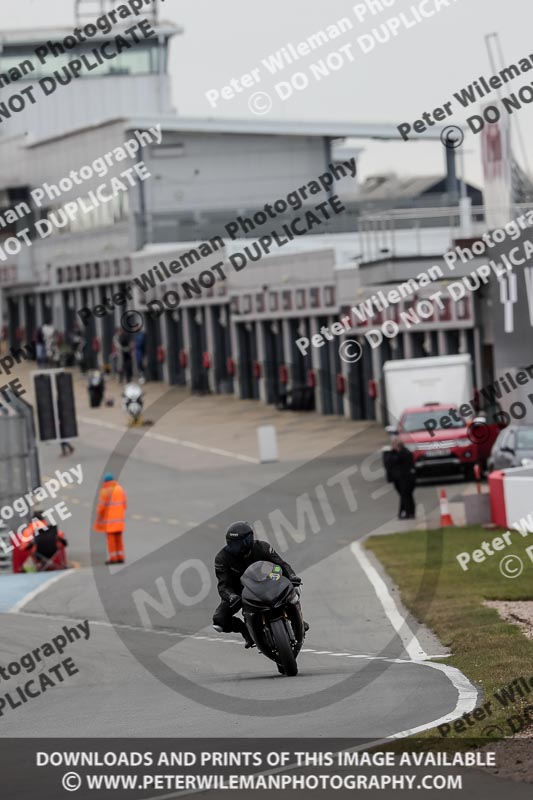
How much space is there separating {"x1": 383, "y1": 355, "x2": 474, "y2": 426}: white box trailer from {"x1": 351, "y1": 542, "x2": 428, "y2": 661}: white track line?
1202cm

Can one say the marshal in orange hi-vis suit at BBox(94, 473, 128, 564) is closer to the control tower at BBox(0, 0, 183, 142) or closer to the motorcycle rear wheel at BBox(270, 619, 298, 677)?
the motorcycle rear wheel at BBox(270, 619, 298, 677)

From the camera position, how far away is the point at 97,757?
36.1 feet

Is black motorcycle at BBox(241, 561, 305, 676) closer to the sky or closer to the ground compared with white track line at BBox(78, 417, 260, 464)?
closer to the sky

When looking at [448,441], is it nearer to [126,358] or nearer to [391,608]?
[391,608]

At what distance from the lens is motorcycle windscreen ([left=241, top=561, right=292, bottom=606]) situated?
13844mm

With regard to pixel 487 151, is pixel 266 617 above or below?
below

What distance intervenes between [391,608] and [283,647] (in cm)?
613

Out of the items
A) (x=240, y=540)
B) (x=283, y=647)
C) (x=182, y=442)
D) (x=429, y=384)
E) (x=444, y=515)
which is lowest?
(x=182, y=442)

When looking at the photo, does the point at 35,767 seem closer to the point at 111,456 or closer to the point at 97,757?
the point at 97,757

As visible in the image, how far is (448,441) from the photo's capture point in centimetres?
3631

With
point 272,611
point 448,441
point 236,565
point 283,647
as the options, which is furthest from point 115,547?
point 272,611

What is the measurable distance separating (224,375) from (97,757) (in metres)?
47.8

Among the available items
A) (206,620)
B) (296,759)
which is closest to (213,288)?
(206,620)

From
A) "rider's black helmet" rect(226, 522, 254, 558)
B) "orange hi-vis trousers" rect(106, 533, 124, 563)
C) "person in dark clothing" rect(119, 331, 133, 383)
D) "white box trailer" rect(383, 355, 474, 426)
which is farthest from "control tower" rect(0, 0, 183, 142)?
"rider's black helmet" rect(226, 522, 254, 558)
